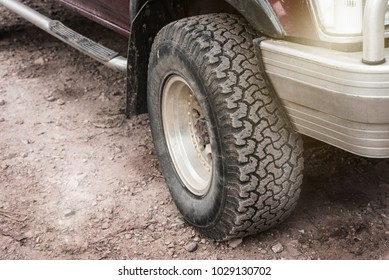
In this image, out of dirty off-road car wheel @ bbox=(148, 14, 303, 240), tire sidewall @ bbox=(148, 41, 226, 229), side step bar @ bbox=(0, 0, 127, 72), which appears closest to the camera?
dirty off-road car wheel @ bbox=(148, 14, 303, 240)

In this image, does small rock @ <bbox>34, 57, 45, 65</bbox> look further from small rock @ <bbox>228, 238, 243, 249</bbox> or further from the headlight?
the headlight

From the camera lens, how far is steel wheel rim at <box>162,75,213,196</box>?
2.99m

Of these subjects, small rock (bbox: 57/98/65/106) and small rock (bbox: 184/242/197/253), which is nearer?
small rock (bbox: 184/242/197/253)

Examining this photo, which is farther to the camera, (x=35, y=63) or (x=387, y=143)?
(x=35, y=63)

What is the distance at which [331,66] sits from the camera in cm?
205

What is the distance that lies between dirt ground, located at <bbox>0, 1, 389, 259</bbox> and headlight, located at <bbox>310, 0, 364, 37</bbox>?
1.02 m

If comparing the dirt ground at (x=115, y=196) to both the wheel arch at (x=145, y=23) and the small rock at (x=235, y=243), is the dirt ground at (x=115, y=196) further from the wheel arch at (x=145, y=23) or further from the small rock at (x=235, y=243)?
the wheel arch at (x=145, y=23)

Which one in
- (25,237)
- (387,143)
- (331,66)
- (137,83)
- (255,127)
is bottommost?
(25,237)

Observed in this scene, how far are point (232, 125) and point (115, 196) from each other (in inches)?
45.0

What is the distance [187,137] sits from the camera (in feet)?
10.2

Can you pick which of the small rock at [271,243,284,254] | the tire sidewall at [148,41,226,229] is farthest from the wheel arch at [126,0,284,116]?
the small rock at [271,243,284,254]

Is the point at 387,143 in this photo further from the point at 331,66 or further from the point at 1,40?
the point at 1,40
